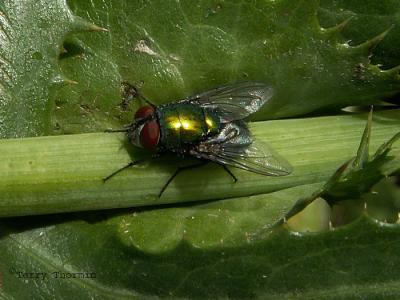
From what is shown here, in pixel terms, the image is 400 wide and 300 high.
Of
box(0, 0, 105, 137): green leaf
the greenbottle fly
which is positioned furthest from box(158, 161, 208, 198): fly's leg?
box(0, 0, 105, 137): green leaf

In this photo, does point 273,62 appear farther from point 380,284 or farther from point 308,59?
point 380,284

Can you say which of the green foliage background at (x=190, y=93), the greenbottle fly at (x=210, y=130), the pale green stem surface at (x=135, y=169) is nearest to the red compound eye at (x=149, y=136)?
the greenbottle fly at (x=210, y=130)

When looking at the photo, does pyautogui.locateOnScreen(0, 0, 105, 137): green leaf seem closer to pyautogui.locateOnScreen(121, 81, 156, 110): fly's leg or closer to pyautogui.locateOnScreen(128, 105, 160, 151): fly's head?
pyautogui.locateOnScreen(121, 81, 156, 110): fly's leg

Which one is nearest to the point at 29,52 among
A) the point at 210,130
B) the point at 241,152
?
the point at 210,130

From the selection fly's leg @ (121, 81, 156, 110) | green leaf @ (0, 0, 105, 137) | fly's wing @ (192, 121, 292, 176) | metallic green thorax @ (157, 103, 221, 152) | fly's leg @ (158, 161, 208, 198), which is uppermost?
green leaf @ (0, 0, 105, 137)

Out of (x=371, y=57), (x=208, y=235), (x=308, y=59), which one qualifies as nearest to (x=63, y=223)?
(x=208, y=235)
